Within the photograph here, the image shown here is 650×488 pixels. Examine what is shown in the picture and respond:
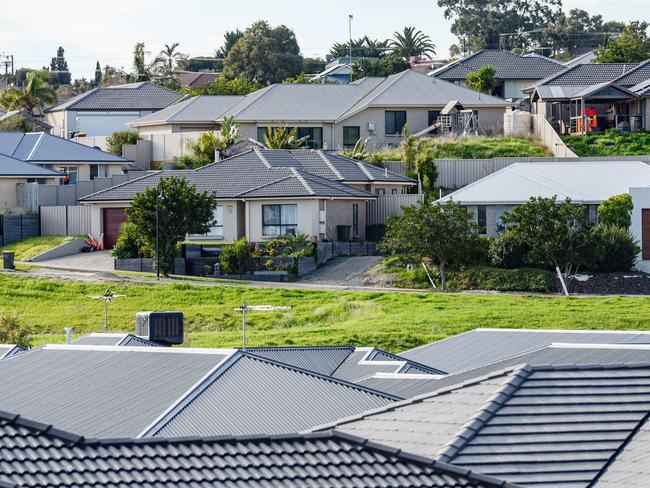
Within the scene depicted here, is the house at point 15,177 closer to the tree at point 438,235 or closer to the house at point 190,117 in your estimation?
the house at point 190,117

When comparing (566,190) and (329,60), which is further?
(329,60)

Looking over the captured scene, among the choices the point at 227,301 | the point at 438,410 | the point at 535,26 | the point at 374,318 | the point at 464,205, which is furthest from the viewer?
the point at 535,26

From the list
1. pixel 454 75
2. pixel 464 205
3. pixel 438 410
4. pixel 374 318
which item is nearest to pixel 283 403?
pixel 438 410

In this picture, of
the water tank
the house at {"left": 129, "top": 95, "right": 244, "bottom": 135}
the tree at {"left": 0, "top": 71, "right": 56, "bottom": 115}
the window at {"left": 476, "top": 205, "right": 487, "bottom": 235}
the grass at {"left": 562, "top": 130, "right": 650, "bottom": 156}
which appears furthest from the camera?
the tree at {"left": 0, "top": 71, "right": 56, "bottom": 115}

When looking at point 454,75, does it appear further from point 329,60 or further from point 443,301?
point 329,60

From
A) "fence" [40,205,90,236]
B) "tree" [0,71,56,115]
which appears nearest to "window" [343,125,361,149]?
"fence" [40,205,90,236]

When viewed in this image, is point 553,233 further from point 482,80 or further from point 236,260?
point 482,80

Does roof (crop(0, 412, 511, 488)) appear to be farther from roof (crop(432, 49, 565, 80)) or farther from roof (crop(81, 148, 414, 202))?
roof (crop(432, 49, 565, 80))
